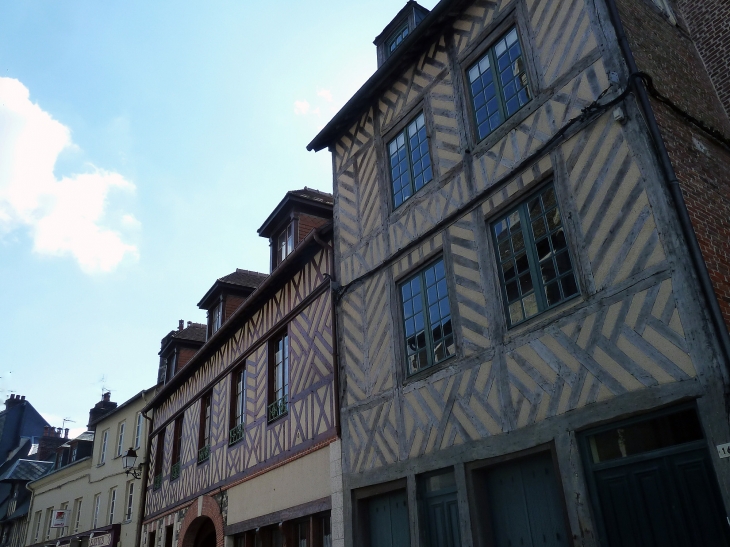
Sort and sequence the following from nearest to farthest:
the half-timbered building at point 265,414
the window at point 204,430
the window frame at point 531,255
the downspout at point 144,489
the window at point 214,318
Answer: the window frame at point 531,255, the half-timbered building at point 265,414, the window at point 204,430, the window at point 214,318, the downspout at point 144,489

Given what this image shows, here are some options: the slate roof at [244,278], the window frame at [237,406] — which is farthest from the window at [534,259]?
the slate roof at [244,278]

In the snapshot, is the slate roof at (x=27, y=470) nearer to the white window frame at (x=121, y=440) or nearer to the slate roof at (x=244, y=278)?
the white window frame at (x=121, y=440)

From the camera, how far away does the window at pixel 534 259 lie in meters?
5.62

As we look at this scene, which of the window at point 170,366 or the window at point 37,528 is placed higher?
the window at point 170,366

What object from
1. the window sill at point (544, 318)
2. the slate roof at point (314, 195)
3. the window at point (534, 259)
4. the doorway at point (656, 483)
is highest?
the slate roof at point (314, 195)

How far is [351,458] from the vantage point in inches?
307

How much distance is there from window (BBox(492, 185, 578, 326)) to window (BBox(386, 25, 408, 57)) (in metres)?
4.34

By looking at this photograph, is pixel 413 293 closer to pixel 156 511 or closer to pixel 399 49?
pixel 399 49

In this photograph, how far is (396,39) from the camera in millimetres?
9516

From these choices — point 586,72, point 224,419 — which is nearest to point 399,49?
point 586,72

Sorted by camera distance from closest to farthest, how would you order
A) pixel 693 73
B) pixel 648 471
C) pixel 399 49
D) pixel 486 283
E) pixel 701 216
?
pixel 648 471 < pixel 701 216 < pixel 486 283 < pixel 693 73 < pixel 399 49

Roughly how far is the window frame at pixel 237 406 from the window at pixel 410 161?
17.5 feet

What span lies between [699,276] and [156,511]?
14094 millimetres

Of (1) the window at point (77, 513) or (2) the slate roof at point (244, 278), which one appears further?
(1) the window at point (77, 513)
